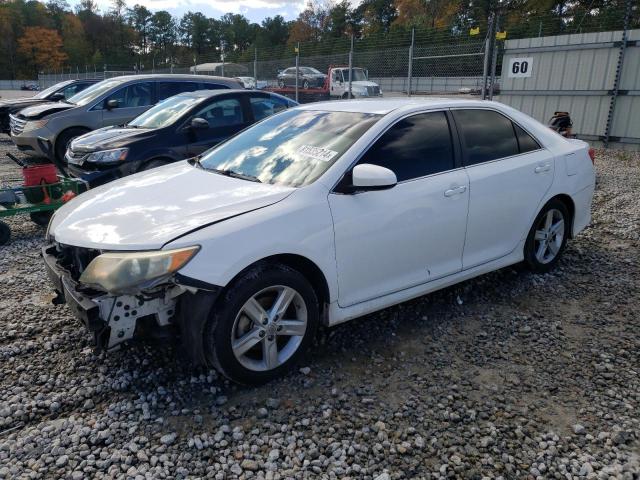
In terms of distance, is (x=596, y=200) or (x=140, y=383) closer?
(x=140, y=383)

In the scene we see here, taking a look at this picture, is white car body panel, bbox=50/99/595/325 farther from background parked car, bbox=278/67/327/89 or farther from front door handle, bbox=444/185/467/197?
background parked car, bbox=278/67/327/89

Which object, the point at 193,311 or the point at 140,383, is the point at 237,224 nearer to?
the point at 193,311

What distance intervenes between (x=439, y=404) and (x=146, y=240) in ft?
6.02

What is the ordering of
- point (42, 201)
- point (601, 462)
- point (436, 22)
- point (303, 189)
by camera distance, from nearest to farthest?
1. point (601, 462)
2. point (303, 189)
3. point (42, 201)
4. point (436, 22)

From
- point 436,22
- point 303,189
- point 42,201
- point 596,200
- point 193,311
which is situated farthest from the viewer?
point 436,22

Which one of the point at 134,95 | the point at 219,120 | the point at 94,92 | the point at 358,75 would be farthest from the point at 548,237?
the point at 358,75

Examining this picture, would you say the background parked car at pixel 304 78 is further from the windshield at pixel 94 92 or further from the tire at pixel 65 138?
the tire at pixel 65 138

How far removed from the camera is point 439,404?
9.40ft

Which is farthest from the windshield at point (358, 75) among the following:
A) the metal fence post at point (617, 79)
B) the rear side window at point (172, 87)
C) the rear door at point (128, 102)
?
the rear door at point (128, 102)

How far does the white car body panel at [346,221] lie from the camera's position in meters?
2.78

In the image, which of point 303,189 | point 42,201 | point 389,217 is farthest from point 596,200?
point 42,201

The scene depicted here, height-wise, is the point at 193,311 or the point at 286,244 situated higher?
the point at 286,244

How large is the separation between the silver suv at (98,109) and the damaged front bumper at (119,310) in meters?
7.79

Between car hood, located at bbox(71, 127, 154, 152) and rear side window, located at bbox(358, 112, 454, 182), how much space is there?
13.8ft
